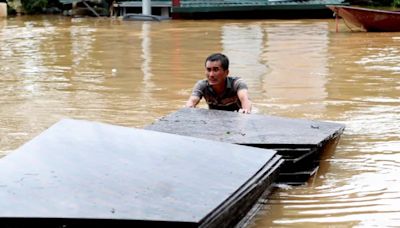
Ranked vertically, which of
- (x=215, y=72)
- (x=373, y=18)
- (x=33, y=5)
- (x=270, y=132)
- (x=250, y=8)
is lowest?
(x=33, y=5)

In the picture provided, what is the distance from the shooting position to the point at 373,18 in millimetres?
19984

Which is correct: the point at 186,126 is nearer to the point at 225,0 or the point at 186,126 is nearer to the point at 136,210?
the point at 136,210

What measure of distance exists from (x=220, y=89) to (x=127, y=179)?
9.86ft

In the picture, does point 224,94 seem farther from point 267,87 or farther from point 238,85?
point 267,87

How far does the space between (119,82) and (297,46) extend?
636 cm

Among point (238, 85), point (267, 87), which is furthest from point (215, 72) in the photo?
point (267, 87)

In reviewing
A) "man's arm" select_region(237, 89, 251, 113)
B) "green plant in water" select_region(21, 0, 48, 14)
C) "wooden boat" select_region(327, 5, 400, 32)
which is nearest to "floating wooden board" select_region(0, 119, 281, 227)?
"man's arm" select_region(237, 89, 251, 113)

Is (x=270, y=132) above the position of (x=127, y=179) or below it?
below

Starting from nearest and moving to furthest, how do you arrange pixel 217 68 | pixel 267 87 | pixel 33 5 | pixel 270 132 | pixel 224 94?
1. pixel 270 132
2. pixel 217 68
3. pixel 224 94
4. pixel 267 87
5. pixel 33 5

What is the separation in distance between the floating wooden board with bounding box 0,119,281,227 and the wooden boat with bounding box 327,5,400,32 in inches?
622

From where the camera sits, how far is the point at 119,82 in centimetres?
1155

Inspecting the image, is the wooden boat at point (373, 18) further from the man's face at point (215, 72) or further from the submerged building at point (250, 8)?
the man's face at point (215, 72)

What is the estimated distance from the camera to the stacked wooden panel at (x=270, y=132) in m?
5.39

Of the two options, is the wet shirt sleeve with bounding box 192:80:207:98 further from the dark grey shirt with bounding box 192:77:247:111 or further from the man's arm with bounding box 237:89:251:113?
the man's arm with bounding box 237:89:251:113
